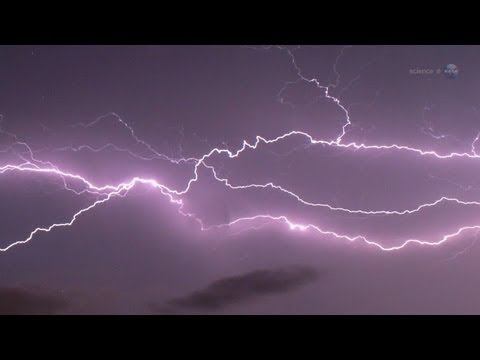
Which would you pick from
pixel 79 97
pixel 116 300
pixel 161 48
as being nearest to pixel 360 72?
pixel 161 48

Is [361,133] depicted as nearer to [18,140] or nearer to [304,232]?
[304,232]

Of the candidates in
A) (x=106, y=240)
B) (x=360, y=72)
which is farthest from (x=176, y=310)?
(x=360, y=72)

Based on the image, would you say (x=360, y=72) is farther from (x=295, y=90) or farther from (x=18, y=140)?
(x=18, y=140)

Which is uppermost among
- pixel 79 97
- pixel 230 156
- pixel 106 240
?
pixel 79 97

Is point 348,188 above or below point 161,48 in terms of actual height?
below

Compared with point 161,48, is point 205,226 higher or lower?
lower
